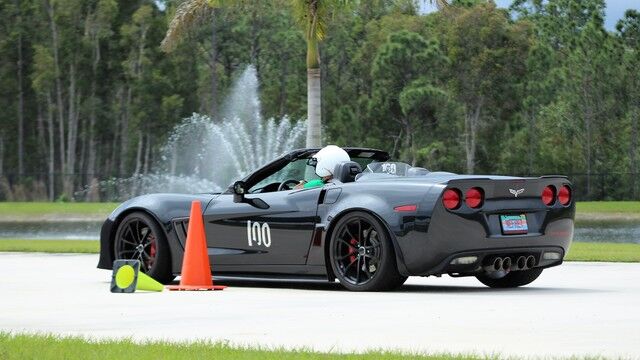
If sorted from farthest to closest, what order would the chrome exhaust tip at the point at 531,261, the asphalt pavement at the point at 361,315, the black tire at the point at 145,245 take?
the black tire at the point at 145,245 < the chrome exhaust tip at the point at 531,261 < the asphalt pavement at the point at 361,315

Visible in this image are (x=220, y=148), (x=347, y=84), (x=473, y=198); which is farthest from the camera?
(x=347, y=84)

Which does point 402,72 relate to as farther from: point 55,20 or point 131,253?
point 131,253

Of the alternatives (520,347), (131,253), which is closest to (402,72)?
(131,253)

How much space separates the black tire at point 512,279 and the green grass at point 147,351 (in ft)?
18.9

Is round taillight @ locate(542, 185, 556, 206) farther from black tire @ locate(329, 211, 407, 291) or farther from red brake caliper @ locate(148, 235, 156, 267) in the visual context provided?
red brake caliper @ locate(148, 235, 156, 267)

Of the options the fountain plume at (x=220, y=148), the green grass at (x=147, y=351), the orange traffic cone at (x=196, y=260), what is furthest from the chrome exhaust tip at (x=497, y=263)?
the fountain plume at (x=220, y=148)

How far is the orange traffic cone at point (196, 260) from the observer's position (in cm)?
1275

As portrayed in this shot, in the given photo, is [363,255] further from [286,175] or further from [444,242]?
[286,175]

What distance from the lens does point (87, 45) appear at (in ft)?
250

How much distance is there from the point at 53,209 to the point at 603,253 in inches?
1432

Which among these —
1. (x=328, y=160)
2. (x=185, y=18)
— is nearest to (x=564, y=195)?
(x=328, y=160)

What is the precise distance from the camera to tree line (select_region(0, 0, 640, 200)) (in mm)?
70500

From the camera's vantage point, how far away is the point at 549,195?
12.8 m

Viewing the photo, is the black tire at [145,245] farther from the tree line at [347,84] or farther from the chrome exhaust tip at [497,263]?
the tree line at [347,84]
